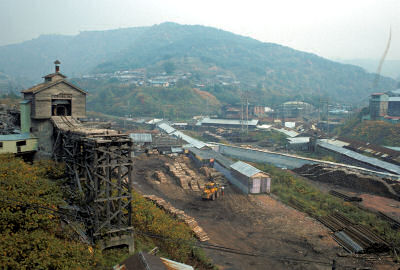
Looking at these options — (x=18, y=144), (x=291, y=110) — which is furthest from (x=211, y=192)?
(x=291, y=110)

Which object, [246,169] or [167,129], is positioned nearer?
[246,169]

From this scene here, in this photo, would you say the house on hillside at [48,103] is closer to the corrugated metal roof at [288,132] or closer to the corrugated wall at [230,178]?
the corrugated wall at [230,178]

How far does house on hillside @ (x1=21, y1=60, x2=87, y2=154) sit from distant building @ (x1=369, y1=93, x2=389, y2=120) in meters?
57.6

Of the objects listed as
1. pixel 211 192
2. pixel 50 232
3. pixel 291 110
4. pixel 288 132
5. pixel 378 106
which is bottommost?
pixel 211 192

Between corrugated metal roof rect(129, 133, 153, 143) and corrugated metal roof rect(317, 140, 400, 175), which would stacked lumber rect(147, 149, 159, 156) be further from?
corrugated metal roof rect(317, 140, 400, 175)

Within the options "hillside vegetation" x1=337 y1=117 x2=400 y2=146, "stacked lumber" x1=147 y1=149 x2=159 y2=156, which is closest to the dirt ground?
"stacked lumber" x1=147 y1=149 x2=159 y2=156

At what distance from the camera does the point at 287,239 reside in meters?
18.8

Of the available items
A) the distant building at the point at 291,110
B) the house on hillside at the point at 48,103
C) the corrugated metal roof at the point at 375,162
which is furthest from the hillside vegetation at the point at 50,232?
the distant building at the point at 291,110

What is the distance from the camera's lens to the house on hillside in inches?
863

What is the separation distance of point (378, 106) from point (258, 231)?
52602 millimetres

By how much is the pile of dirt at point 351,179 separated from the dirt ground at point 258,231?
9166 mm

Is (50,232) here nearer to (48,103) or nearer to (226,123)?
(48,103)

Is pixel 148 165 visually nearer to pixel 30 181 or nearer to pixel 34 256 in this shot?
pixel 30 181

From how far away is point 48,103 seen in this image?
22.3m
